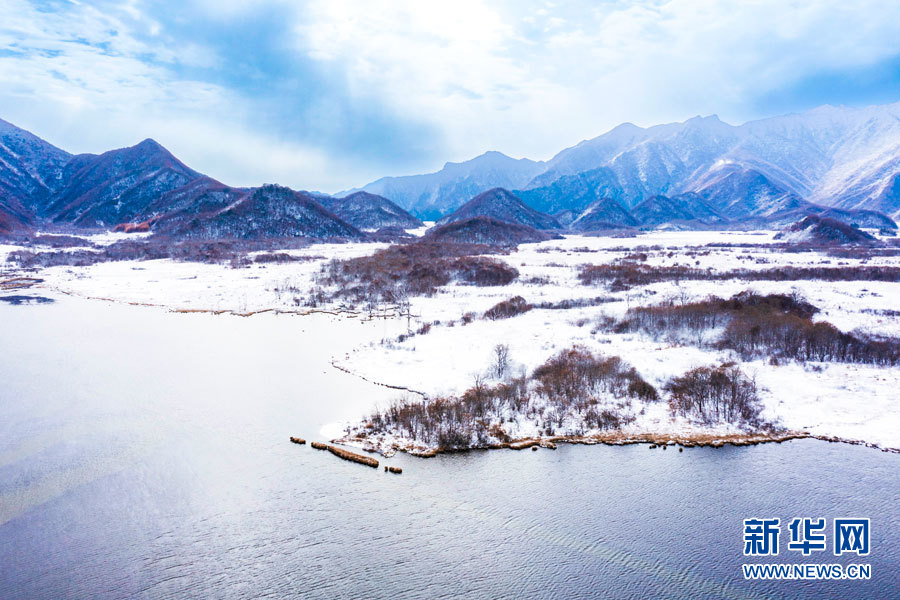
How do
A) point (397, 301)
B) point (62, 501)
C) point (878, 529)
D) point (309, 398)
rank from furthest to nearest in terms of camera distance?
point (397, 301) → point (309, 398) → point (62, 501) → point (878, 529)

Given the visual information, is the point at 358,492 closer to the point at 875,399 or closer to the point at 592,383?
the point at 592,383

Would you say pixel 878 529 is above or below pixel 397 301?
below

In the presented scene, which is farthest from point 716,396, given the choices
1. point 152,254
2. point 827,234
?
point 827,234

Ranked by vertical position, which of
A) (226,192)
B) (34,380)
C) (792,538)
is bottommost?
(792,538)

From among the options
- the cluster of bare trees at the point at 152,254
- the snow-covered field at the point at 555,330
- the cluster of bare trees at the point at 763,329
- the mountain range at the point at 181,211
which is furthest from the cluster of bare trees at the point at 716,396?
the mountain range at the point at 181,211

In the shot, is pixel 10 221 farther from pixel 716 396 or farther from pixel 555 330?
pixel 716 396

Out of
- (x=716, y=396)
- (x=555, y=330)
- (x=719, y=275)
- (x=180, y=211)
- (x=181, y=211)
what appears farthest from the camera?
(x=180, y=211)

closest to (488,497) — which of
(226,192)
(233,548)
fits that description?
(233,548)
